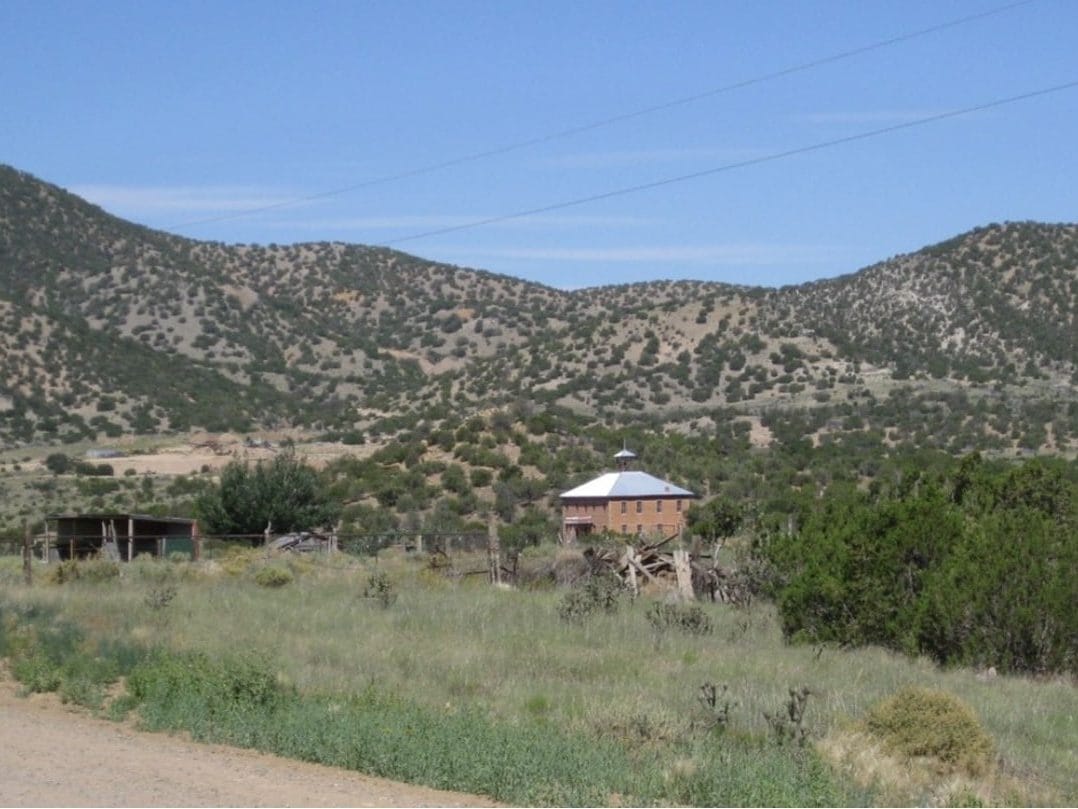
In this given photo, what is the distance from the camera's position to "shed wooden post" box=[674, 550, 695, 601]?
106 ft

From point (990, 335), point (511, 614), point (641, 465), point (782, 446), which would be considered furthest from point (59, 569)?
point (990, 335)

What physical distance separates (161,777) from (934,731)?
7.39 m

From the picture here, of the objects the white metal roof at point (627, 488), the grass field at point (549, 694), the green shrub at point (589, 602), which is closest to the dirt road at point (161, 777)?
the grass field at point (549, 694)

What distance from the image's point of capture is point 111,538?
43.5 m

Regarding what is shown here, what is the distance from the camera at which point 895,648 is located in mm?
24781

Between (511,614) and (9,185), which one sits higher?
(9,185)

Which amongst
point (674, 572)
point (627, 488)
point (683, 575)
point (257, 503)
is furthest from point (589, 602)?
point (257, 503)

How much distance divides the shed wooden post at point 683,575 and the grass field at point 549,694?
0.94 meters

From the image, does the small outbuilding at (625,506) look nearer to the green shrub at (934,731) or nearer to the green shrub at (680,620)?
the green shrub at (680,620)

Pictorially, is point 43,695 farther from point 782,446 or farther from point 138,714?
point 782,446

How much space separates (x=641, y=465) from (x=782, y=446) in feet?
30.0

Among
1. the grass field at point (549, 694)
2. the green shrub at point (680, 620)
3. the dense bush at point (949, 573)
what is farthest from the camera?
the green shrub at point (680, 620)

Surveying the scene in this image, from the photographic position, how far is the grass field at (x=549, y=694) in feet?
42.8

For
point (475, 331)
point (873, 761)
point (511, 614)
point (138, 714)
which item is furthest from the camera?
point (475, 331)
